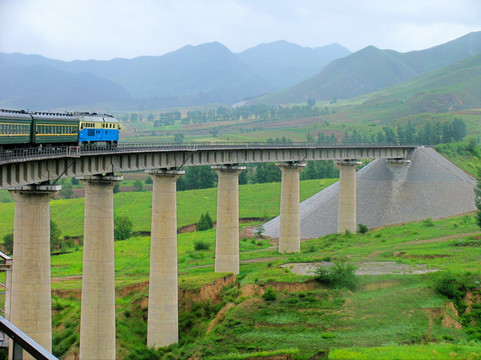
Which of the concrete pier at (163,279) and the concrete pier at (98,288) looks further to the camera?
the concrete pier at (163,279)

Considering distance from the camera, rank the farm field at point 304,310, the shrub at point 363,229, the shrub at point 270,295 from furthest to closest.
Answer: the shrub at point 363,229, the shrub at point 270,295, the farm field at point 304,310

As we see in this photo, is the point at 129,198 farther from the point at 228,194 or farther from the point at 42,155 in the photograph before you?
the point at 42,155

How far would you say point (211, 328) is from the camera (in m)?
62.4

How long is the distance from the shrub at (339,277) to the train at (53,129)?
864 inches

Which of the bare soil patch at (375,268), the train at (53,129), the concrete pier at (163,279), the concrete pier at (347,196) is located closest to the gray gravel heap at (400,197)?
the concrete pier at (347,196)

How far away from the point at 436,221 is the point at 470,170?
33.8 meters

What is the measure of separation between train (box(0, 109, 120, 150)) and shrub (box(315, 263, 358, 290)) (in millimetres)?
21956

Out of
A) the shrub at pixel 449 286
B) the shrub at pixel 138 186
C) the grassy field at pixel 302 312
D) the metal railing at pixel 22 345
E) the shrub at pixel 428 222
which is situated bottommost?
the grassy field at pixel 302 312

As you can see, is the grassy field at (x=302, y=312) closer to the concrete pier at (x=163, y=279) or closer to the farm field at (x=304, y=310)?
the farm field at (x=304, y=310)

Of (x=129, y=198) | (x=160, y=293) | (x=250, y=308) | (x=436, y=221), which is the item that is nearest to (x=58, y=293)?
(x=160, y=293)

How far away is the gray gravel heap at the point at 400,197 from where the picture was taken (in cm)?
11950

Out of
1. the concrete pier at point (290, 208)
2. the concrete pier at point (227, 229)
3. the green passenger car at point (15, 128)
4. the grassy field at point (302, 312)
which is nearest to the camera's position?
the green passenger car at point (15, 128)

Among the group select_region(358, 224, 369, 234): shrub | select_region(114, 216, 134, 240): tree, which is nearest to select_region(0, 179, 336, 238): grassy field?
select_region(114, 216, 134, 240): tree

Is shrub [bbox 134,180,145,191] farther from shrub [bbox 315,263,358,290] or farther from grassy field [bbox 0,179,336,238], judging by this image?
shrub [bbox 315,263,358,290]
